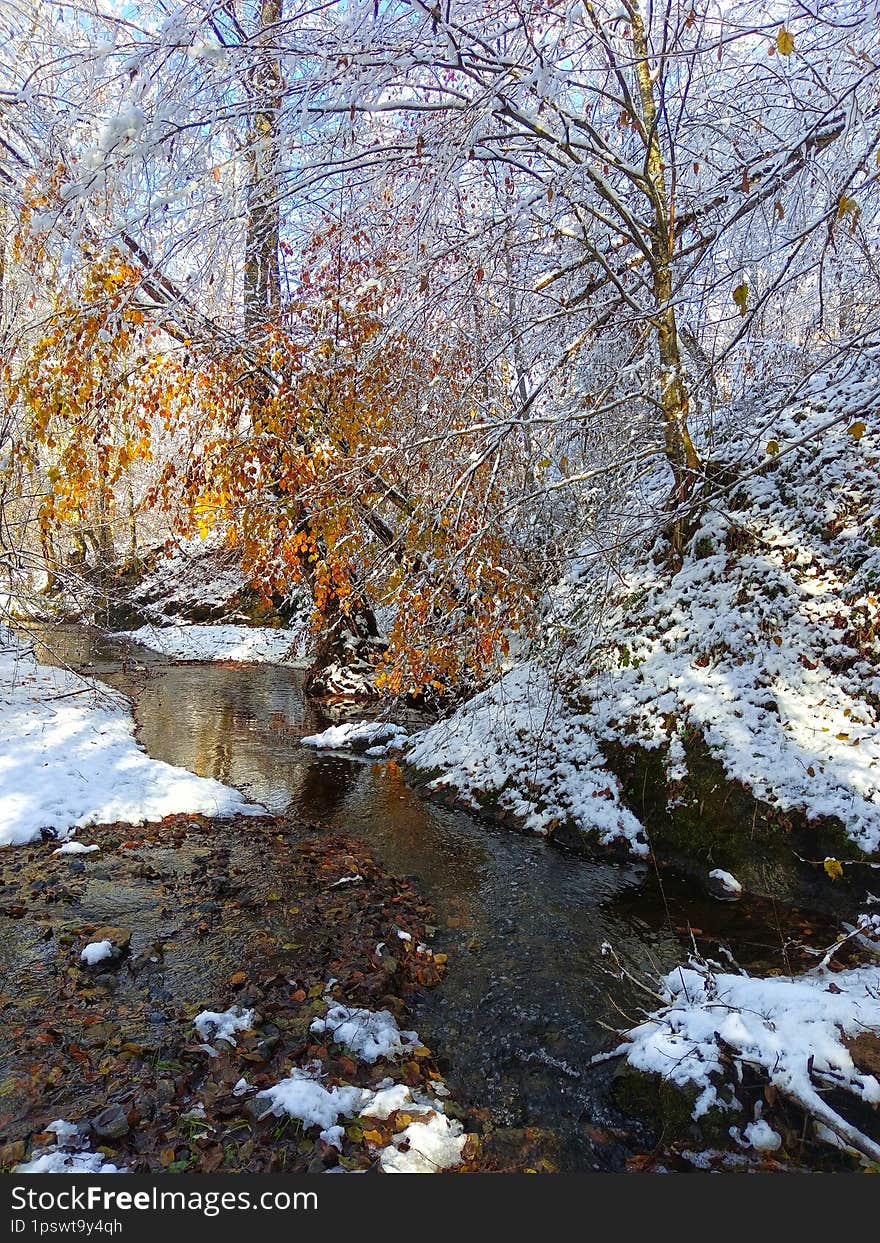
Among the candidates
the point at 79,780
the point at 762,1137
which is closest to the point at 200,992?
the point at 762,1137

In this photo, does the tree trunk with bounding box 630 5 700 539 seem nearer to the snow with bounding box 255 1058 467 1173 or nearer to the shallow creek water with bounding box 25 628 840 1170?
the shallow creek water with bounding box 25 628 840 1170

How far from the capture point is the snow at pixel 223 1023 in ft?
12.4

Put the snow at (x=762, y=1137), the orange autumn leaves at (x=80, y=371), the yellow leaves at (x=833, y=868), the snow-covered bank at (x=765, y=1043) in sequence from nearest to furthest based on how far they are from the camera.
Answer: the snow at (x=762, y=1137) → the snow-covered bank at (x=765, y=1043) → the orange autumn leaves at (x=80, y=371) → the yellow leaves at (x=833, y=868)

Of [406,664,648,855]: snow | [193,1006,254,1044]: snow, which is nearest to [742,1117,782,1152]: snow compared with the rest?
[193,1006,254,1044]: snow

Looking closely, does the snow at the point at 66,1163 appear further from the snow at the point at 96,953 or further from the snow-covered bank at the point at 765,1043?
the snow-covered bank at the point at 765,1043

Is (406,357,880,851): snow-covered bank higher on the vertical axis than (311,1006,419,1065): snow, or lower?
higher

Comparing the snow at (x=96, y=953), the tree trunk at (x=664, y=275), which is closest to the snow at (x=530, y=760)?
the tree trunk at (x=664, y=275)

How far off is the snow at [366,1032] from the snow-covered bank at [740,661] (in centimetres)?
354

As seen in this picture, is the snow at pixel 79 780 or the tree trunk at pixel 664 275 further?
the snow at pixel 79 780

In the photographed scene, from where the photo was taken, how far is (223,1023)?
3.88m

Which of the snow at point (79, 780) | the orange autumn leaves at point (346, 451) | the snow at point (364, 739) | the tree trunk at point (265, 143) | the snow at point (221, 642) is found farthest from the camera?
the snow at point (221, 642)

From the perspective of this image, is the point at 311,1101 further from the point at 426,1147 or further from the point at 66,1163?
the point at 66,1163

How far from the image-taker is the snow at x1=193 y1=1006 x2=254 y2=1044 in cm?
378

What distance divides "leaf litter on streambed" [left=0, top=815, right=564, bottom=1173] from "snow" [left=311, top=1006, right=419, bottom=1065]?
0.19ft
